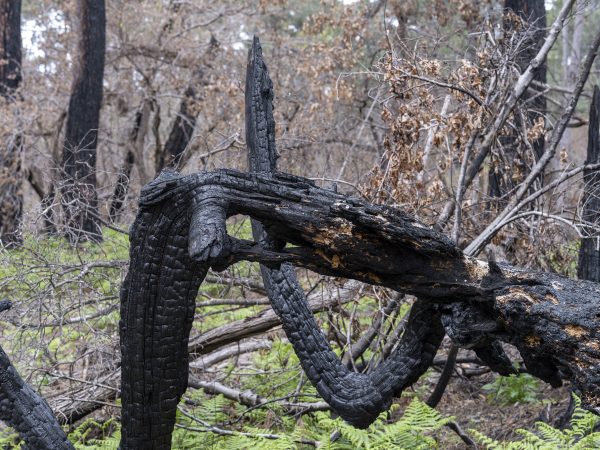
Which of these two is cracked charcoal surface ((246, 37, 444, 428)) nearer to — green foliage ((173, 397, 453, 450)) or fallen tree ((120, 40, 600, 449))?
fallen tree ((120, 40, 600, 449))

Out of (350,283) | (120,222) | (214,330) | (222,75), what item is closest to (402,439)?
(350,283)

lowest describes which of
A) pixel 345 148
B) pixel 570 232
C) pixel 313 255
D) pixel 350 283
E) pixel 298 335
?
pixel 298 335

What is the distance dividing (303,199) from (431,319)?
782 millimetres

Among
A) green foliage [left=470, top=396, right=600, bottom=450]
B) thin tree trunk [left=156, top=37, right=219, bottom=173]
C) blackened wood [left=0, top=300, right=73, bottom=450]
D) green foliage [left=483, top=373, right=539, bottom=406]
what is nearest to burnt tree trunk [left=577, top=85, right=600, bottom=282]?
green foliage [left=470, top=396, right=600, bottom=450]

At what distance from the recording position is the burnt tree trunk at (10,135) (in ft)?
41.3

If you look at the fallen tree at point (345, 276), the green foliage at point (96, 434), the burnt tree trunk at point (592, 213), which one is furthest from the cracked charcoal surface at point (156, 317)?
the burnt tree trunk at point (592, 213)

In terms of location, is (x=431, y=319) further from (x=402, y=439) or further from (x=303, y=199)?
(x=402, y=439)

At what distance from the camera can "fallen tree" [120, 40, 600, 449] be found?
294cm

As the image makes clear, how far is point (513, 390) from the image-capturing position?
700 centimetres

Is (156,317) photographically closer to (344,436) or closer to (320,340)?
(320,340)

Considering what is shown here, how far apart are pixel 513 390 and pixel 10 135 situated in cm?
974

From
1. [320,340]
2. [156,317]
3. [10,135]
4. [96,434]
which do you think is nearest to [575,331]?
[320,340]

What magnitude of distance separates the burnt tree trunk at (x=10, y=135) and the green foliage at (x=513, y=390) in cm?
660

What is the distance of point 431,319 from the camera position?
10.9 ft
